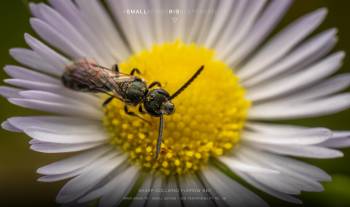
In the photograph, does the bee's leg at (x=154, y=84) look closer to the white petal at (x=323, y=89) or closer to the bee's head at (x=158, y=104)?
the bee's head at (x=158, y=104)

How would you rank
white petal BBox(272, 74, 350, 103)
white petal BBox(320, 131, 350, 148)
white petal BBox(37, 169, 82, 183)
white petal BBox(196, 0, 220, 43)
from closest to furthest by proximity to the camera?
1. white petal BBox(37, 169, 82, 183)
2. white petal BBox(320, 131, 350, 148)
3. white petal BBox(272, 74, 350, 103)
4. white petal BBox(196, 0, 220, 43)

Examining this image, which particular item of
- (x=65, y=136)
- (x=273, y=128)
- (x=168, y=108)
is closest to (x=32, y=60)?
(x=65, y=136)

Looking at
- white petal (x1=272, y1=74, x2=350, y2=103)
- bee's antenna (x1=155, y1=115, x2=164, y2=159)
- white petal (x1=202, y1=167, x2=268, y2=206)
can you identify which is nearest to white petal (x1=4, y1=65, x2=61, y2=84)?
bee's antenna (x1=155, y1=115, x2=164, y2=159)

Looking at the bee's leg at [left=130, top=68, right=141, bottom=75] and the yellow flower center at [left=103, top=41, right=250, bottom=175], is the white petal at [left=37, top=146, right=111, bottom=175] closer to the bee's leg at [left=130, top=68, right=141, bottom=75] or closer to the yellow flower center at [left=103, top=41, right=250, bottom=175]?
the yellow flower center at [left=103, top=41, right=250, bottom=175]

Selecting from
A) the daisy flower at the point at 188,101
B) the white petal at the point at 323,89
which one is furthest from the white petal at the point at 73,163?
the white petal at the point at 323,89

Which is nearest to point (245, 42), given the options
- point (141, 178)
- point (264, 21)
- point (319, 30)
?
point (264, 21)

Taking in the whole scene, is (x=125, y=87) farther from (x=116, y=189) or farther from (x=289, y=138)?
(x=289, y=138)

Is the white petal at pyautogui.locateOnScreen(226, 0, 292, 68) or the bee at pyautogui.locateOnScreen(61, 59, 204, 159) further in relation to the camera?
the white petal at pyautogui.locateOnScreen(226, 0, 292, 68)
